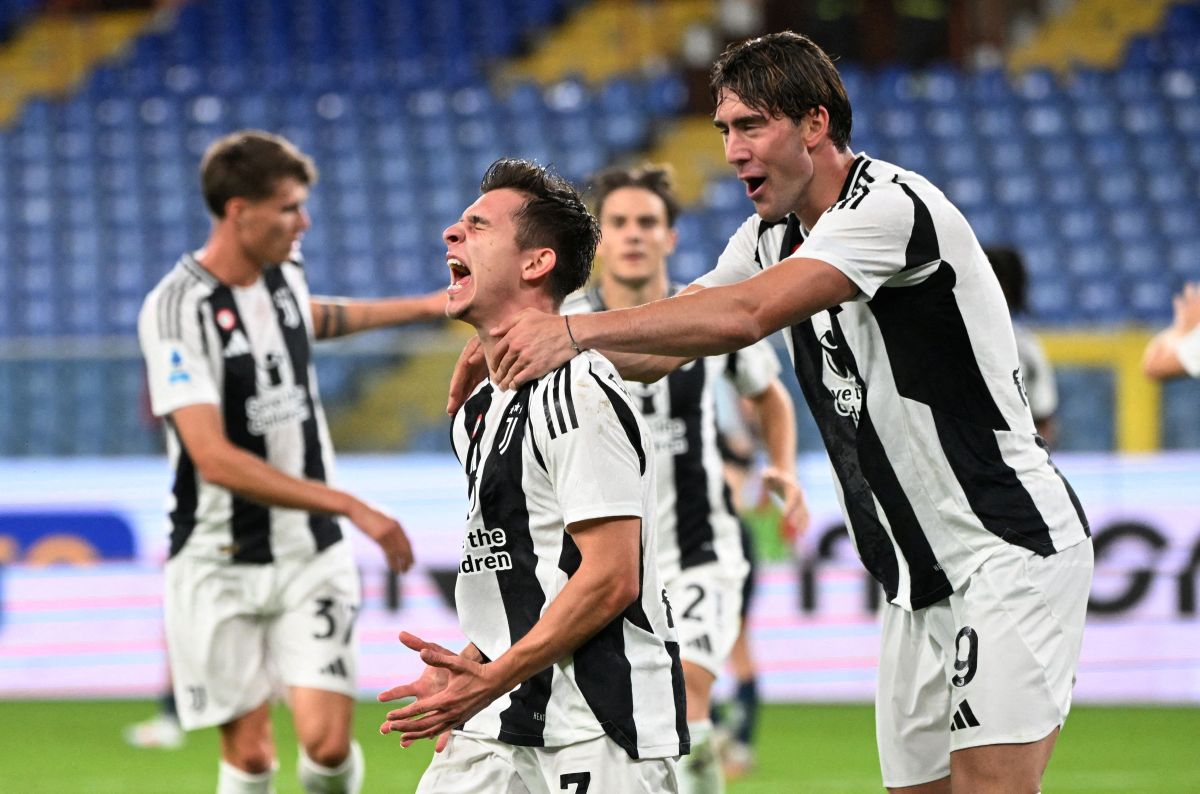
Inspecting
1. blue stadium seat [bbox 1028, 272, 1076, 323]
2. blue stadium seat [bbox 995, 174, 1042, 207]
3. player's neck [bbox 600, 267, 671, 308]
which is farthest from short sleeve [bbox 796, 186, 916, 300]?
blue stadium seat [bbox 995, 174, 1042, 207]

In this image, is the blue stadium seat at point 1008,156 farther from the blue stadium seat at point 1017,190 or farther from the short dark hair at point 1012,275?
the short dark hair at point 1012,275

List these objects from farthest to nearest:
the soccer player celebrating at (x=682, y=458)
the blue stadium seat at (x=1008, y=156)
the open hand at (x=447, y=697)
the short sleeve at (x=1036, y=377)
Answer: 1. the blue stadium seat at (x=1008, y=156)
2. the short sleeve at (x=1036, y=377)
3. the soccer player celebrating at (x=682, y=458)
4. the open hand at (x=447, y=697)

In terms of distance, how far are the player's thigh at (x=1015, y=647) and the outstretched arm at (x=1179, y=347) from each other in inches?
48.6

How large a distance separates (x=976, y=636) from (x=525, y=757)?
3.26 feet

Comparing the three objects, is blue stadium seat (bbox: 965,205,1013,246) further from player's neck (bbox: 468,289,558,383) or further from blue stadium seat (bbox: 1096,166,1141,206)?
player's neck (bbox: 468,289,558,383)

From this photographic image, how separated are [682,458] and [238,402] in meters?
1.52

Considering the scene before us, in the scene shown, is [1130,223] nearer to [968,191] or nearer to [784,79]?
[968,191]

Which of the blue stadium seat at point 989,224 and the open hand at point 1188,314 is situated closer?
the open hand at point 1188,314

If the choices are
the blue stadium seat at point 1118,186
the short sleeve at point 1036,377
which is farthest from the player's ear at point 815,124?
the blue stadium seat at point 1118,186

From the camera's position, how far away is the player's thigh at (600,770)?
10.3 feet

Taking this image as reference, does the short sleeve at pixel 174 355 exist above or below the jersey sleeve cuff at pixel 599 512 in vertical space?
above

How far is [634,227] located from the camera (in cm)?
562

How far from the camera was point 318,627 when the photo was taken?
5266 mm

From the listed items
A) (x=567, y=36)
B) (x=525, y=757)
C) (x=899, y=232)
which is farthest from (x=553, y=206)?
(x=567, y=36)
